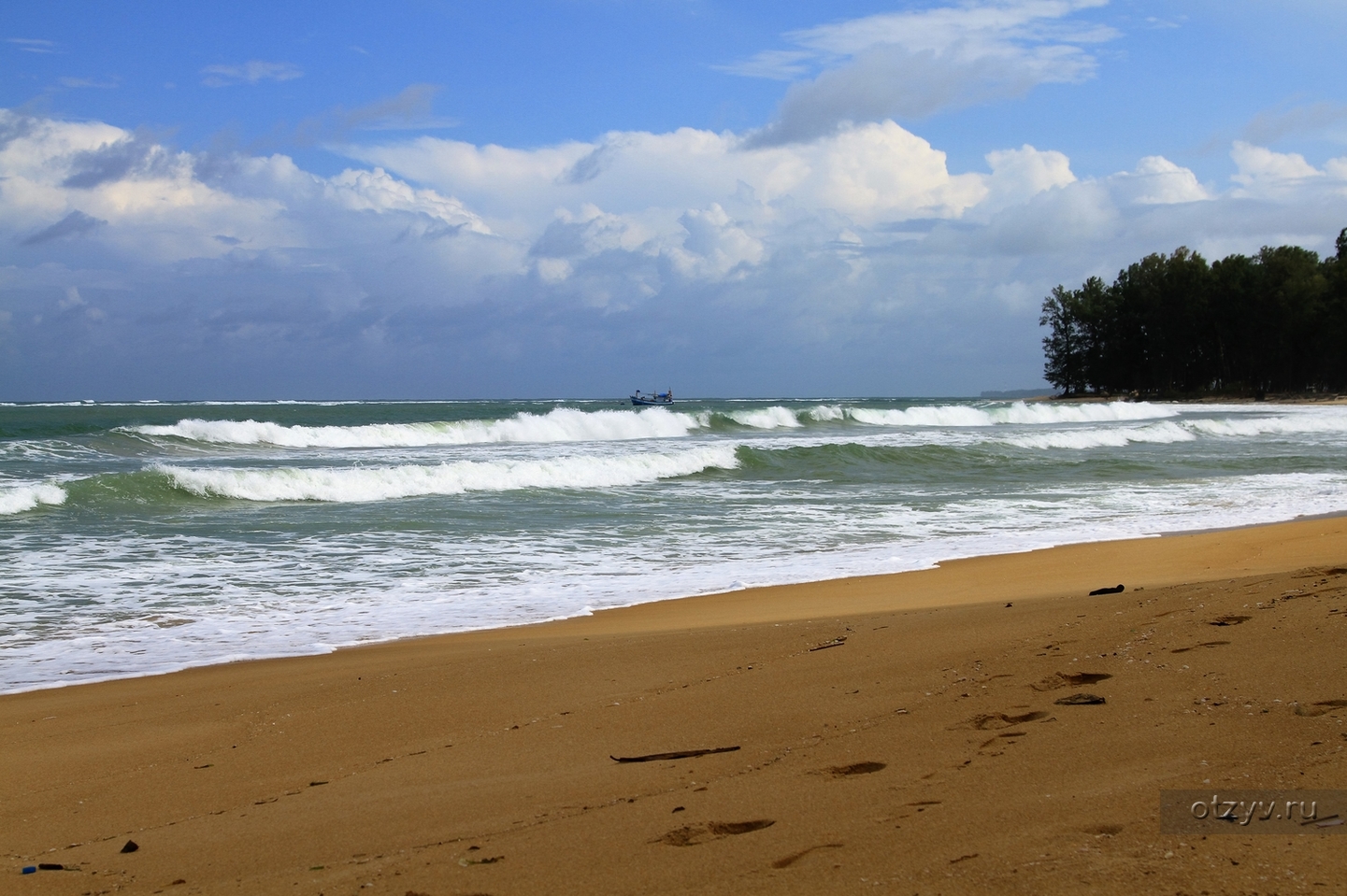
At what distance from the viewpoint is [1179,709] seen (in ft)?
11.3

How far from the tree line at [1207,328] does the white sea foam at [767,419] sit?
44.5 meters

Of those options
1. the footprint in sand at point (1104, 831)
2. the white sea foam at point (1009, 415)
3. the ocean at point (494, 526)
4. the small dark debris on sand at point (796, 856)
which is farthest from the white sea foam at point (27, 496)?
the white sea foam at point (1009, 415)

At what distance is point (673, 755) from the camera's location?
3541 mm

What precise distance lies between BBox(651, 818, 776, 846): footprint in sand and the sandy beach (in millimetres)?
15

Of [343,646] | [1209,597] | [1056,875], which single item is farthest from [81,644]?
[1209,597]

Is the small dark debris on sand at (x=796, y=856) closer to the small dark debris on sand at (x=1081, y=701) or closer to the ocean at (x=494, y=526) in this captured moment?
the small dark debris on sand at (x=1081, y=701)

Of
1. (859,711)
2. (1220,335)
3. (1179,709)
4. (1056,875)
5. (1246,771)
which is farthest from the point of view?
(1220,335)

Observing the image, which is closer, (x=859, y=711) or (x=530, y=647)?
(x=859, y=711)

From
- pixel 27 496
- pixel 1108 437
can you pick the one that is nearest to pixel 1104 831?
pixel 27 496

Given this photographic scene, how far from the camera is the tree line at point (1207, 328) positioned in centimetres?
7031

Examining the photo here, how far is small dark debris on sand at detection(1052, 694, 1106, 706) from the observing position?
366 centimetres

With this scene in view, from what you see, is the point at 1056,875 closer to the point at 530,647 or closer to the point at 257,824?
the point at 257,824

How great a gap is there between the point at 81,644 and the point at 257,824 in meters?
4.58
